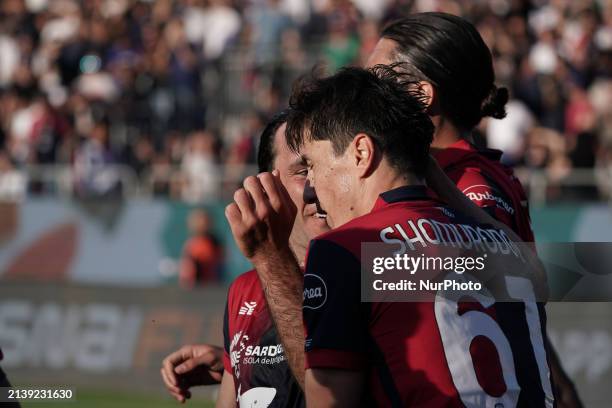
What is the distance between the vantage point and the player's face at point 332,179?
3.54m

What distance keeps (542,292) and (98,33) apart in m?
16.4

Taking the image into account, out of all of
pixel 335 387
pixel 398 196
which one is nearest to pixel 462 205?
pixel 398 196

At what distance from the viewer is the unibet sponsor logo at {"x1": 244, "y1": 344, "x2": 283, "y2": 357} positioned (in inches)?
166

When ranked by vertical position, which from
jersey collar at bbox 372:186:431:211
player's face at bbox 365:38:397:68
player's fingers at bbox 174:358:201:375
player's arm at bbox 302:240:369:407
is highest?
player's face at bbox 365:38:397:68

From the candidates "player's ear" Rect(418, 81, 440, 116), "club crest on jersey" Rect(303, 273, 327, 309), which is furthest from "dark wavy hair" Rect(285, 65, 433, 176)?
"player's ear" Rect(418, 81, 440, 116)

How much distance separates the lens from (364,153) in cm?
347

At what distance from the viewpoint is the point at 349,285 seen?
328cm

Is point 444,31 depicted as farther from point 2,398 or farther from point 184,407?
point 184,407

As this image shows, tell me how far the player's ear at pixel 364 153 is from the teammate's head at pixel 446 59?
41.6 inches

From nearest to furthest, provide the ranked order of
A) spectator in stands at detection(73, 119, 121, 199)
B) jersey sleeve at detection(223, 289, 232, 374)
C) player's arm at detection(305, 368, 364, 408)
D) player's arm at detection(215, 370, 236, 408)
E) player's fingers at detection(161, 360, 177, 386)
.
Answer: player's arm at detection(305, 368, 364, 408), jersey sleeve at detection(223, 289, 232, 374), player's arm at detection(215, 370, 236, 408), player's fingers at detection(161, 360, 177, 386), spectator in stands at detection(73, 119, 121, 199)

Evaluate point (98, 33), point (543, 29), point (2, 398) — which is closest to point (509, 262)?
point (2, 398)

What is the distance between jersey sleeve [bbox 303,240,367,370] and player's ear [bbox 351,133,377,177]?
29 centimetres

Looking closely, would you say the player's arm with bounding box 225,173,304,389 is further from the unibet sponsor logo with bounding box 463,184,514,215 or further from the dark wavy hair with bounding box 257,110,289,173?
the dark wavy hair with bounding box 257,110,289,173

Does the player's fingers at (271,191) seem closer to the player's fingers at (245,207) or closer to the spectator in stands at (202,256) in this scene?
the player's fingers at (245,207)
